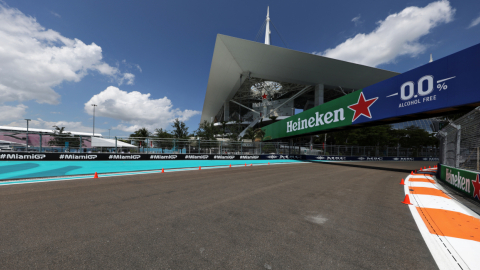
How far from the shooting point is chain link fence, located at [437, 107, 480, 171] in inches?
212

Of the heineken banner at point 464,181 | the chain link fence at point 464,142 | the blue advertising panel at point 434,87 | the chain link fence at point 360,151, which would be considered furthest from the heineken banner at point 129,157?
the heineken banner at point 464,181

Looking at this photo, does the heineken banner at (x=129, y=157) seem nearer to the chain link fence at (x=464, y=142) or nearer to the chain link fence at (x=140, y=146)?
the chain link fence at (x=140, y=146)

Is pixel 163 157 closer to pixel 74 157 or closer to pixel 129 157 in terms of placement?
pixel 129 157

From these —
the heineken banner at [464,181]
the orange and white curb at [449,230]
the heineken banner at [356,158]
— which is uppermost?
the heineken banner at [464,181]

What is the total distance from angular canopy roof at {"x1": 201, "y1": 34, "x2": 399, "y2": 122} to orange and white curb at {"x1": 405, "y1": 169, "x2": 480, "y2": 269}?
30341 millimetres

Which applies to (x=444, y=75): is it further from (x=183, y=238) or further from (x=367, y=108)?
(x=183, y=238)

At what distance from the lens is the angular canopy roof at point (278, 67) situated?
31.3 meters

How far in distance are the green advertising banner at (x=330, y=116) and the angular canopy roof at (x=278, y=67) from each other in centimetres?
1497

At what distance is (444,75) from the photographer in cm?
862

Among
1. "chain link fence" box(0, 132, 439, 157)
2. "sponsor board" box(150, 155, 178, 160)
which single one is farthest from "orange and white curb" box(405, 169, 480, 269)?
"chain link fence" box(0, 132, 439, 157)

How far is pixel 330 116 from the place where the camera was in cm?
1605

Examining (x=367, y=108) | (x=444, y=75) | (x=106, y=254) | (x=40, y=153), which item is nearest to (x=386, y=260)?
(x=106, y=254)

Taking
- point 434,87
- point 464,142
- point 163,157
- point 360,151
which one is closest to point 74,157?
point 163,157

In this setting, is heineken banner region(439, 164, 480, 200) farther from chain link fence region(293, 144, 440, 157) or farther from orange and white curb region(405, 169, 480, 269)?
chain link fence region(293, 144, 440, 157)
